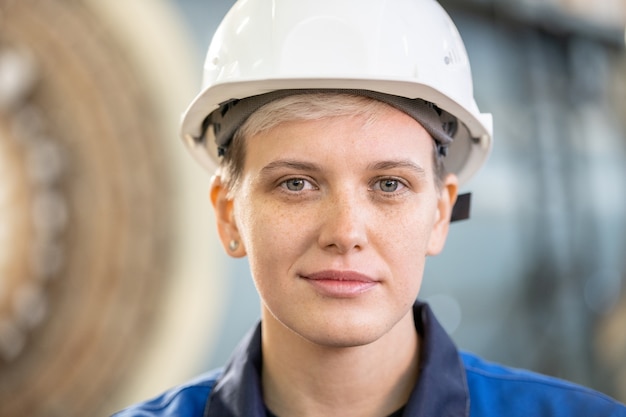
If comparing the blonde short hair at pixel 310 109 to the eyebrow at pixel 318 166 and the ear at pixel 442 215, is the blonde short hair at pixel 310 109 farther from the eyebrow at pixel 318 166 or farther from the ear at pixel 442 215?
the ear at pixel 442 215

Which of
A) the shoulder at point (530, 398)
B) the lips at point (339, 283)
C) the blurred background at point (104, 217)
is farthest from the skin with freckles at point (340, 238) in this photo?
the blurred background at point (104, 217)

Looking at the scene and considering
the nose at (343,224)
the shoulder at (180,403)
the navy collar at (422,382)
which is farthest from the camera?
the shoulder at (180,403)

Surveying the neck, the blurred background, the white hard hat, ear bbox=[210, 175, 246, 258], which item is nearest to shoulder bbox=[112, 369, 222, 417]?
the neck

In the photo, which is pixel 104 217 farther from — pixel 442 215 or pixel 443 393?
pixel 443 393

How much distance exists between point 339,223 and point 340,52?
0.27 metres

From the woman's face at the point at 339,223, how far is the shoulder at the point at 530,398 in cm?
23

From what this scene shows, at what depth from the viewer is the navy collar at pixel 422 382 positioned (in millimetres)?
1392

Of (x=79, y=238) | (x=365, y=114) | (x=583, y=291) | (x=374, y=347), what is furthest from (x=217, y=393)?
(x=583, y=291)

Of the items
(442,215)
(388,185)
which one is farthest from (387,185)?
(442,215)

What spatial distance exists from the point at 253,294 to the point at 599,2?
271cm

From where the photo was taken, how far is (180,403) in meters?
1.55

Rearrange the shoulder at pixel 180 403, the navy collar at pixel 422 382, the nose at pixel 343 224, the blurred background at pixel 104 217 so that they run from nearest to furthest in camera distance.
Result: the nose at pixel 343 224 < the navy collar at pixel 422 382 < the shoulder at pixel 180 403 < the blurred background at pixel 104 217

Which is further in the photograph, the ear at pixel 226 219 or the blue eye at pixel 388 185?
the ear at pixel 226 219

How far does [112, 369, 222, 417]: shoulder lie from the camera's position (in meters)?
1.54
